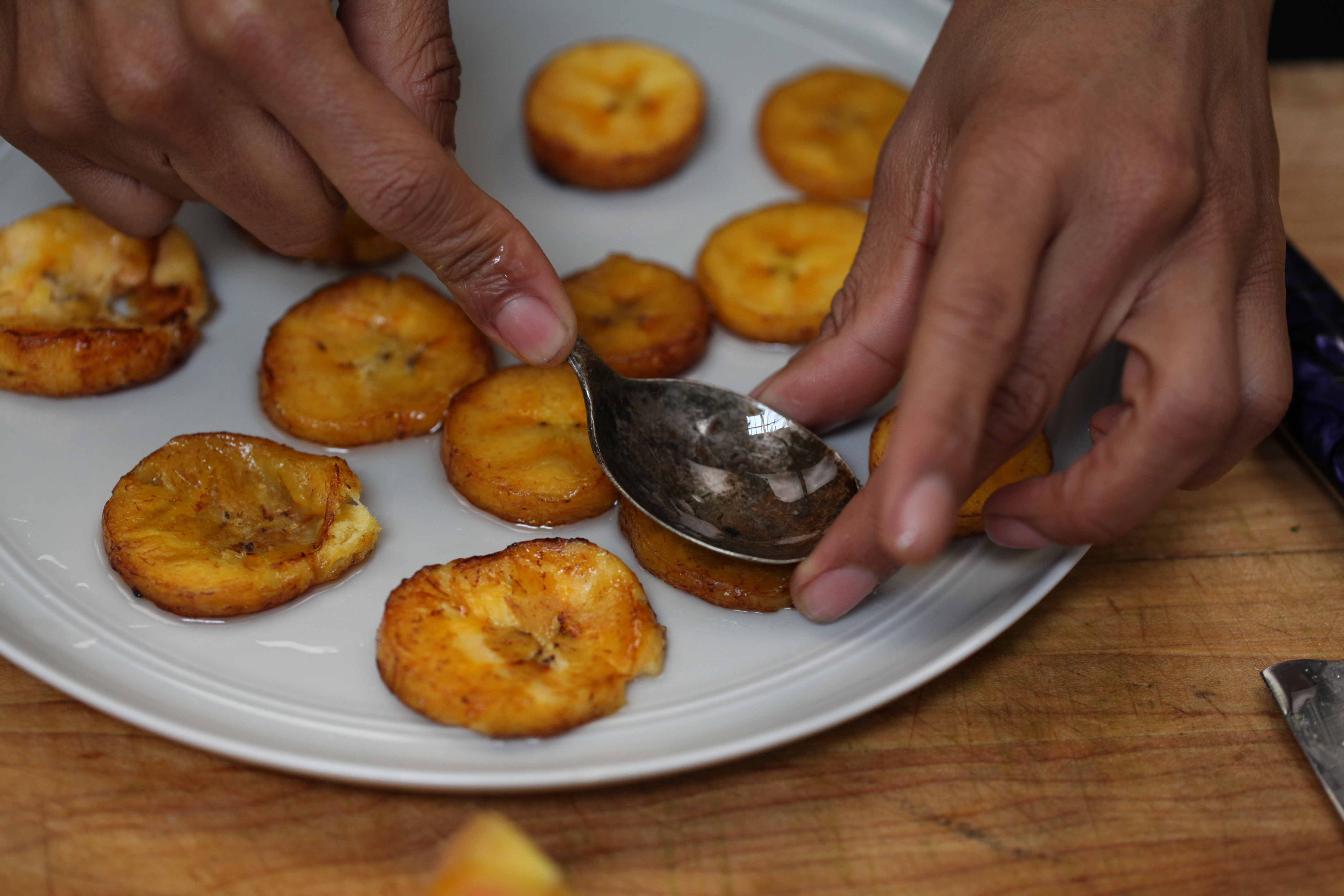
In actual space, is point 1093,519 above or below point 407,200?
below

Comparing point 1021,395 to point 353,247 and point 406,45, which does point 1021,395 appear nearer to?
point 406,45

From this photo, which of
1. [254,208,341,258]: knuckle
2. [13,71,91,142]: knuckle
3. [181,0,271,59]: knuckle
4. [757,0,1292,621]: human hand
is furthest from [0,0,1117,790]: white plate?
[181,0,271,59]: knuckle

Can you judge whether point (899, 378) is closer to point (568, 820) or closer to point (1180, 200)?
point (1180, 200)

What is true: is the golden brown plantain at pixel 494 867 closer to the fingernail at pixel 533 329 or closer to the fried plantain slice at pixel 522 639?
the fried plantain slice at pixel 522 639

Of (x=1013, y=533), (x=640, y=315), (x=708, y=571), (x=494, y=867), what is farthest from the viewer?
(x=640, y=315)

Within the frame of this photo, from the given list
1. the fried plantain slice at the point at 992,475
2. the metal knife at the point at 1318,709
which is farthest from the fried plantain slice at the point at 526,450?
the metal knife at the point at 1318,709

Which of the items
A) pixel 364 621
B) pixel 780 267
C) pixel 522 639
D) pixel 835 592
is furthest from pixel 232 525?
pixel 780 267
